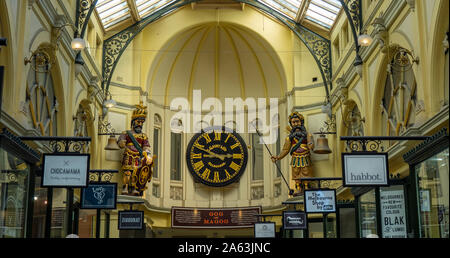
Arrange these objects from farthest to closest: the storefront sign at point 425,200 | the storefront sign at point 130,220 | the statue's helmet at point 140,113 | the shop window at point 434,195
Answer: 1. the statue's helmet at point 140,113
2. the storefront sign at point 130,220
3. the storefront sign at point 425,200
4. the shop window at point 434,195

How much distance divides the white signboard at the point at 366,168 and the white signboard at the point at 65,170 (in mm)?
4650

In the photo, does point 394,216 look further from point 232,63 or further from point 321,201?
point 232,63

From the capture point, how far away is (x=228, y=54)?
24.9 metres

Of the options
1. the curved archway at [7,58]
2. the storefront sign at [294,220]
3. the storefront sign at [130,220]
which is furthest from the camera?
the storefront sign at [294,220]

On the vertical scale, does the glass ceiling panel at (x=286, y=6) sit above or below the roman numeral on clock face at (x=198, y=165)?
above

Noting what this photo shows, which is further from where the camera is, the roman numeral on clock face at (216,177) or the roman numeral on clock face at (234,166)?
the roman numeral on clock face at (234,166)

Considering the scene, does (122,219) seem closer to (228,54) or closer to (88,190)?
(88,190)

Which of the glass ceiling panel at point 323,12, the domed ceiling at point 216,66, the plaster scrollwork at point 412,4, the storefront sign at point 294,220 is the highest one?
the glass ceiling panel at point 323,12

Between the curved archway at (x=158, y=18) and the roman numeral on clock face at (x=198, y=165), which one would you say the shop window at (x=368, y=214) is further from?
the roman numeral on clock face at (x=198, y=165)

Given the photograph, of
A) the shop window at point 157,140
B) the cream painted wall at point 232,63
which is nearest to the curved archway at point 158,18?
the cream painted wall at point 232,63

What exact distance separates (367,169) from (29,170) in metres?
6.14

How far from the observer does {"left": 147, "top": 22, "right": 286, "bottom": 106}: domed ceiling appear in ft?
78.9

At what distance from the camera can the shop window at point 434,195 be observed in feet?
33.3
